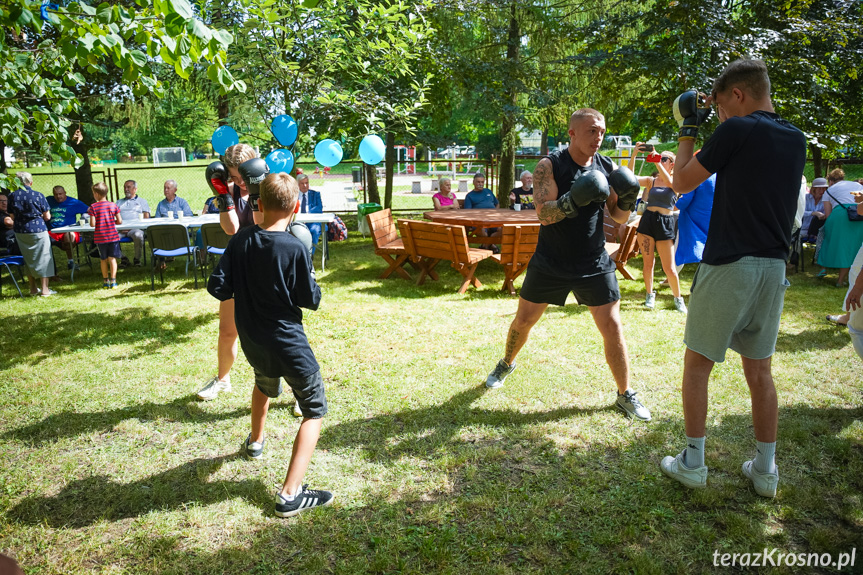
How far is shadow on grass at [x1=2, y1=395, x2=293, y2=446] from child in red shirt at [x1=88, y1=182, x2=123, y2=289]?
4.61 meters

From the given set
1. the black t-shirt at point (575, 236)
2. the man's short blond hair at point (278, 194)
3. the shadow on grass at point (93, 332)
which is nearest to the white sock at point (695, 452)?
the black t-shirt at point (575, 236)

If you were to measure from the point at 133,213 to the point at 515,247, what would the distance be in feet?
20.9

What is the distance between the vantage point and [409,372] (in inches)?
183

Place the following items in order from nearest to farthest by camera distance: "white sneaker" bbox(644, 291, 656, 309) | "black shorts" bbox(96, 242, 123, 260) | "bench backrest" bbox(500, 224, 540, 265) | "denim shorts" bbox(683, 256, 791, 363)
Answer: "denim shorts" bbox(683, 256, 791, 363)
"white sneaker" bbox(644, 291, 656, 309)
"bench backrest" bbox(500, 224, 540, 265)
"black shorts" bbox(96, 242, 123, 260)

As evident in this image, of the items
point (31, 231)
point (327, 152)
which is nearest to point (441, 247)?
point (327, 152)

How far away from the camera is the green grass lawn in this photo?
2607 mm

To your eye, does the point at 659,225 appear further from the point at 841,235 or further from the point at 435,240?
the point at 841,235

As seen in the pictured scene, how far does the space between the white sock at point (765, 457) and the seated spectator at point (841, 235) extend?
19.0 feet

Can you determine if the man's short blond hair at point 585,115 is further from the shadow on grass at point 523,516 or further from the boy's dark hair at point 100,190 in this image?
the boy's dark hair at point 100,190

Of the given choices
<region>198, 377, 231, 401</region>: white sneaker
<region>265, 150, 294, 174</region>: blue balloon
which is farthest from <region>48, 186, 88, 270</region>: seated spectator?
<region>198, 377, 231, 401</region>: white sneaker

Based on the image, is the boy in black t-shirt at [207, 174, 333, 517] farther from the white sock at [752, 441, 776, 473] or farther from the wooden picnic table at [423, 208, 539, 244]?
the wooden picnic table at [423, 208, 539, 244]

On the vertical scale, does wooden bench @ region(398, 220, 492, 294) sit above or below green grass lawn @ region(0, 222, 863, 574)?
above

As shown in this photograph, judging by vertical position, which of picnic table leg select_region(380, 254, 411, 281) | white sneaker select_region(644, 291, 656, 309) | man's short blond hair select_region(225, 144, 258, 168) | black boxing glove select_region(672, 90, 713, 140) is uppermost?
black boxing glove select_region(672, 90, 713, 140)

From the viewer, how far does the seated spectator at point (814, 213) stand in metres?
8.66
